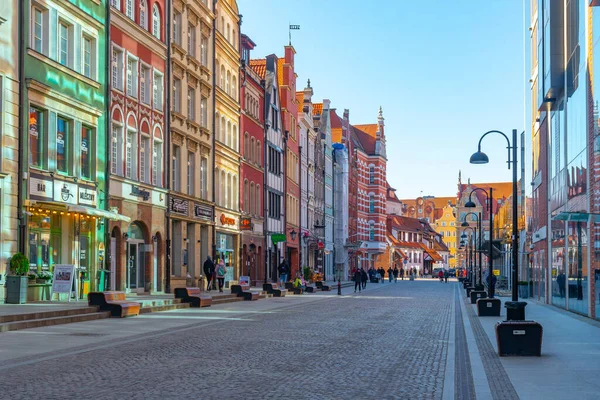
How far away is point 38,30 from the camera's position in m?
28.3

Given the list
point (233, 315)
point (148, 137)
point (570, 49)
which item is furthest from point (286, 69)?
point (233, 315)

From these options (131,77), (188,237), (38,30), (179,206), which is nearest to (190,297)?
(131,77)

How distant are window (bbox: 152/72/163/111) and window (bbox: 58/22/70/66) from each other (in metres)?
→ 8.44

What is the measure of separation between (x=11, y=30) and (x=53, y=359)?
15.0 metres

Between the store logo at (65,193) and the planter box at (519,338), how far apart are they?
18.1 meters

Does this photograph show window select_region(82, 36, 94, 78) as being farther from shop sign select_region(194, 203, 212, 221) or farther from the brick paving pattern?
the brick paving pattern

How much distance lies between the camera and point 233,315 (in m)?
27.0

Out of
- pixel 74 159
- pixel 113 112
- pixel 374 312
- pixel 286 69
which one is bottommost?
pixel 374 312

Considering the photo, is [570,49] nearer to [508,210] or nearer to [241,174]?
[241,174]

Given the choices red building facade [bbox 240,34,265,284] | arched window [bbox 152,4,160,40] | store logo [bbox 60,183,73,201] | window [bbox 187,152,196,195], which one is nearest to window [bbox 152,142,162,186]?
window [bbox 187,152,196,195]

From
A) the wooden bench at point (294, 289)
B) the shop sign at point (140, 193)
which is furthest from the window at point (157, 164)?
the wooden bench at point (294, 289)

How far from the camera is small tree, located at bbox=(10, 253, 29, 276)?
2527 centimetres

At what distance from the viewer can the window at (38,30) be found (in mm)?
27922

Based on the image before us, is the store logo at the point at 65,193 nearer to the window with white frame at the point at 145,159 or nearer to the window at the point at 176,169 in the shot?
the window with white frame at the point at 145,159
